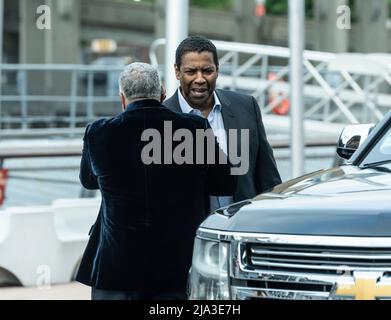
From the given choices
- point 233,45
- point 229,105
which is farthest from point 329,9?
point 229,105

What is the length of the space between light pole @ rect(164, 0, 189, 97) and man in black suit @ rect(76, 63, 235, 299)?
3.46 metres

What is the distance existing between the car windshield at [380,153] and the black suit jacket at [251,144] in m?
0.64

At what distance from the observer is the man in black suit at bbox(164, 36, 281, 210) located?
638cm

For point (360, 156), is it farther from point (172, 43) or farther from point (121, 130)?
point (172, 43)

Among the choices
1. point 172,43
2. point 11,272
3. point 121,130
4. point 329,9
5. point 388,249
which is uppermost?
point 329,9

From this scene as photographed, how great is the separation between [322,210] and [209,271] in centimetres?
59

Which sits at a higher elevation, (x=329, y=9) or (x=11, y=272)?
(x=329, y=9)

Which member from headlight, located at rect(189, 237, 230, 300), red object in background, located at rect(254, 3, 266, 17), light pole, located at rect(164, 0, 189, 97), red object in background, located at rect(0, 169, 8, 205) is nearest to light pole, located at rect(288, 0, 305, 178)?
light pole, located at rect(164, 0, 189, 97)

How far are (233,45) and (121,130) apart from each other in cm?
1152

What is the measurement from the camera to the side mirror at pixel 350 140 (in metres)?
6.34

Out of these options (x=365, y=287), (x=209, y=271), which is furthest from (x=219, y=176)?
(x=365, y=287)

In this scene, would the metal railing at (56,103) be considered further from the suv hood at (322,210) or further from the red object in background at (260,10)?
the red object in background at (260,10)

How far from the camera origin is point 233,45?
679 inches

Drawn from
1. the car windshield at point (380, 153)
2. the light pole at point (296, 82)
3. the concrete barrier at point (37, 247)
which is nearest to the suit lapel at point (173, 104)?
the car windshield at point (380, 153)
